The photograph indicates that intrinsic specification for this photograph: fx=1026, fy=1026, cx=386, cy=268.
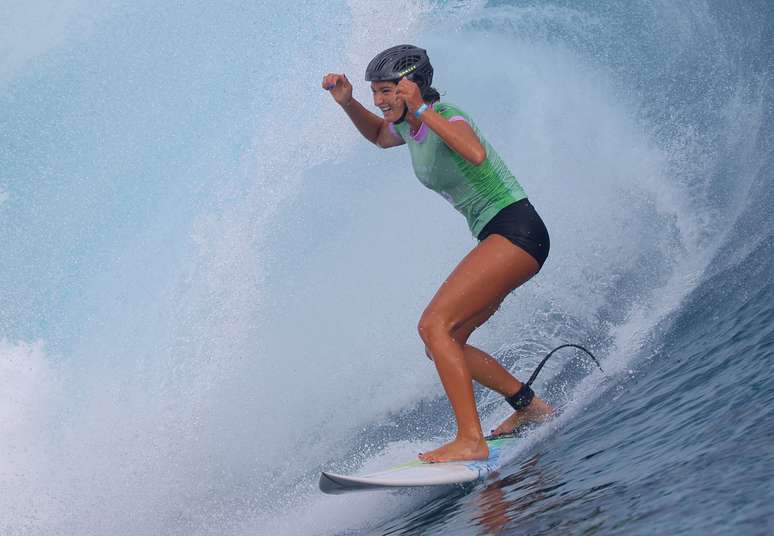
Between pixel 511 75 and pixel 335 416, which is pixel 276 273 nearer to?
pixel 335 416

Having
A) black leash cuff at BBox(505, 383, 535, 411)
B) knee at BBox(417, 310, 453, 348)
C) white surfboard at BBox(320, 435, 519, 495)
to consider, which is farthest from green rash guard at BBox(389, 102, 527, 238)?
white surfboard at BBox(320, 435, 519, 495)

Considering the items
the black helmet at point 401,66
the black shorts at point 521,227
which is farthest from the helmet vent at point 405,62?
the black shorts at point 521,227

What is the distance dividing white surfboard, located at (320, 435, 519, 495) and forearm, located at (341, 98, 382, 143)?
1.69m

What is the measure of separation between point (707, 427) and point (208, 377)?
16.8 feet

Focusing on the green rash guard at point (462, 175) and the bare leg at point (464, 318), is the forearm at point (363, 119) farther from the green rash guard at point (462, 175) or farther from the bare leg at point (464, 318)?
the bare leg at point (464, 318)

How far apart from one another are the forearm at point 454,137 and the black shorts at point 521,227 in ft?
1.18

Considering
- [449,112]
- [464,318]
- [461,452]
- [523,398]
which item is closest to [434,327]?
[464,318]

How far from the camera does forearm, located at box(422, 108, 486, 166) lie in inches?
175

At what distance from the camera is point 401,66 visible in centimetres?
467

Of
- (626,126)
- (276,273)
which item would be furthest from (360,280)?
(626,126)

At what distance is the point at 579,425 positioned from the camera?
4762 millimetres

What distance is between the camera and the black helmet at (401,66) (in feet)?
15.3

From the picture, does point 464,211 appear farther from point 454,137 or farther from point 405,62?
point 405,62

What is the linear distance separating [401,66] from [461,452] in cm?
176
